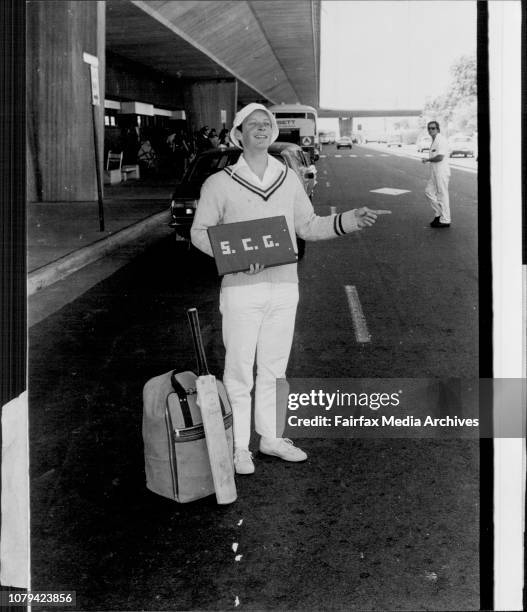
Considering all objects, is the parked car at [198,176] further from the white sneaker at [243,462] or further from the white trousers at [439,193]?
the white sneaker at [243,462]

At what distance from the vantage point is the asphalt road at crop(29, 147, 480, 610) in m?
3.16

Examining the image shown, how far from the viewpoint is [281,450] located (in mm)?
4477

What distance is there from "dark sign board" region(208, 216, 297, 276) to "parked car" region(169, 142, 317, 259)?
7.84 meters

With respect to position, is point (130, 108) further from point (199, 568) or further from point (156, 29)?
point (199, 568)

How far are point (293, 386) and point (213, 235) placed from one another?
6.68 ft

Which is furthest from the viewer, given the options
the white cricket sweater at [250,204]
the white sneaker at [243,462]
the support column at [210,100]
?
the support column at [210,100]

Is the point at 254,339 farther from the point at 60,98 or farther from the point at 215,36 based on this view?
the point at 215,36

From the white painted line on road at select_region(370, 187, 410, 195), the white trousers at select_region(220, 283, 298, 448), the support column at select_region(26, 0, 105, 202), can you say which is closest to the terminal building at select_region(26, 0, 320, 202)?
the support column at select_region(26, 0, 105, 202)

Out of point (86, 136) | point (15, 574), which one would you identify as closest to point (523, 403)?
point (15, 574)

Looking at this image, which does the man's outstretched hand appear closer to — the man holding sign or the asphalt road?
the man holding sign

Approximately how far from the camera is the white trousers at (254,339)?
158 inches

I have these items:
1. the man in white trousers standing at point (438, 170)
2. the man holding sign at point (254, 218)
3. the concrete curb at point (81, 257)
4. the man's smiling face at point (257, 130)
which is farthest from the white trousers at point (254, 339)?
the man in white trousers standing at point (438, 170)

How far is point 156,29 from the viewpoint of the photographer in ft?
84.1

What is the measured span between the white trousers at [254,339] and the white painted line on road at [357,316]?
2.97 metres
